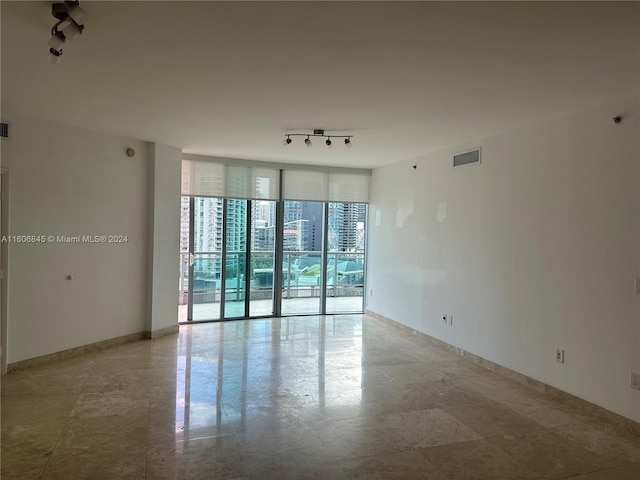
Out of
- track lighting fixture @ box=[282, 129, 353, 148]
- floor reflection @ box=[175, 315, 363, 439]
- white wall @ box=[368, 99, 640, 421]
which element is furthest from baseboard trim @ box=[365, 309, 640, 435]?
track lighting fixture @ box=[282, 129, 353, 148]

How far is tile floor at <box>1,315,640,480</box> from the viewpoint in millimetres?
2602

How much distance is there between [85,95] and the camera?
3.41 meters

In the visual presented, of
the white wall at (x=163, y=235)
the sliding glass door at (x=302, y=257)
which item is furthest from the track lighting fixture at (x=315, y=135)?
the sliding glass door at (x=302, y=257)

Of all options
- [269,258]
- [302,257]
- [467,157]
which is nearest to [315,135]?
[467,157]

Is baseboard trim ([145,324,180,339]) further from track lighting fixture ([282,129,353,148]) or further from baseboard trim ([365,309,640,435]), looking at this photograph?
baseboard trim ([365,309,640,435])

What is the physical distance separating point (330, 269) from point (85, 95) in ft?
15.4

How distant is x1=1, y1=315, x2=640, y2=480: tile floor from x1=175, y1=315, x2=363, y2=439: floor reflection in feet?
0.06

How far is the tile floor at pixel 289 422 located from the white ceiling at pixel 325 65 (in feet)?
7.92

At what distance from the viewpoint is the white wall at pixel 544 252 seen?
3.24 metres

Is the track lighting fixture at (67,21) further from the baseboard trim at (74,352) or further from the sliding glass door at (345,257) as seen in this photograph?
the sliding glass door at (345,257)

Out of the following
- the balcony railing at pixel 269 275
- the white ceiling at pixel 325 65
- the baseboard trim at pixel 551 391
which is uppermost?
the white ceiling at pixel 325 65

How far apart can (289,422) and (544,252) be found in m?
2.63

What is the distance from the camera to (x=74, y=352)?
4.64m

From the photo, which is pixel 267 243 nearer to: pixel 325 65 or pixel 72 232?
pixel 72 232
